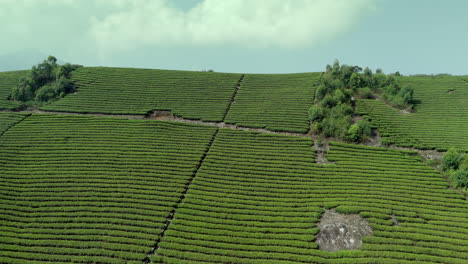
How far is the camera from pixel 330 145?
4772 cm

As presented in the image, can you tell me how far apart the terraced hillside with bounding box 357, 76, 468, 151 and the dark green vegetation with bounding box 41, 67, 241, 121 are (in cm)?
3133

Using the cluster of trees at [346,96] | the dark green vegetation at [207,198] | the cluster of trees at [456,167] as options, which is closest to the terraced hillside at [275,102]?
the cluster of trees at [346,96]

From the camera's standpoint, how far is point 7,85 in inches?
2712

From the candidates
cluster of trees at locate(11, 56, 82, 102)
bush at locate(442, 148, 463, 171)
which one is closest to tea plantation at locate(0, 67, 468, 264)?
bush at locate(442, 148, 463, 171)

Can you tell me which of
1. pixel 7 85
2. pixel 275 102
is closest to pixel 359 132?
pixel 275 102

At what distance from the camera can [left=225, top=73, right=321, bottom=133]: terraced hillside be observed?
54138 millimetres

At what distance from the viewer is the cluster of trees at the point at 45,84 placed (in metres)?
64.1

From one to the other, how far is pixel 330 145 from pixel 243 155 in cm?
1516

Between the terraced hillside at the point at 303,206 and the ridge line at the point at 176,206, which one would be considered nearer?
the terraced hillside at the point at 303,206

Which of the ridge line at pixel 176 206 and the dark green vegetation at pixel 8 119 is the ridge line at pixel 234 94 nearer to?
the ridge line at pixel 176 206

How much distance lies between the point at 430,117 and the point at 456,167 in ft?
61.0

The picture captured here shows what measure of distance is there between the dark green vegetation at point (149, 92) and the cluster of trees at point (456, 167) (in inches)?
1489

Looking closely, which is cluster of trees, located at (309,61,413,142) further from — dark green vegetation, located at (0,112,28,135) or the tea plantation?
dark green vegetation, located at (0,112,28,135)

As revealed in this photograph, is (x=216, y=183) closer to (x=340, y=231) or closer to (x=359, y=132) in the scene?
(x=340, y=231)
